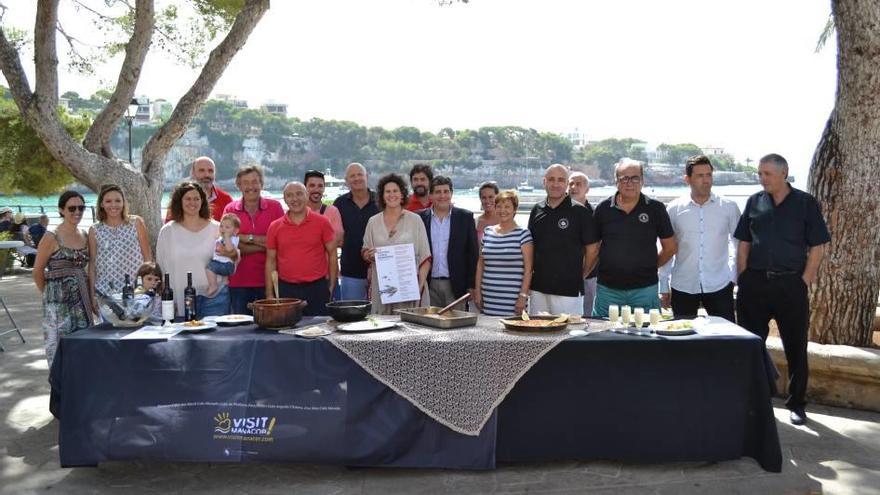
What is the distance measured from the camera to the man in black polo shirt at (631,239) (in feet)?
13.9

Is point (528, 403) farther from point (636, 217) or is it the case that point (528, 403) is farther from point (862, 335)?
point (862, 335)

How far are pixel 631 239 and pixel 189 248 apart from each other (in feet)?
8.84

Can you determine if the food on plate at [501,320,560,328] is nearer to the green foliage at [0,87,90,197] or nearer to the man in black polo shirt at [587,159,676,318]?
the man in black polo shirt at [587,159,676,318]

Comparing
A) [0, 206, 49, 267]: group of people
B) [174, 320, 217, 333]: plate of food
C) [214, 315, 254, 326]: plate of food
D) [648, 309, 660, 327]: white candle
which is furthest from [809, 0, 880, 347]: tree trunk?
[0, 206, 49, 267]: group of people

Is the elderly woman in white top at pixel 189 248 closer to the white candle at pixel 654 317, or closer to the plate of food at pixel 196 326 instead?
the plate of food at pixel 196 326

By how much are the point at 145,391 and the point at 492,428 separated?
1709 mm

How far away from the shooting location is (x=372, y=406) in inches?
137

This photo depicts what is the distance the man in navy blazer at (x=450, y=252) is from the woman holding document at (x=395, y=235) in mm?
216

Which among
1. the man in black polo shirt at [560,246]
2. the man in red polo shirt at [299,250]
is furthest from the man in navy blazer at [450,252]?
the man in red polo shirt at [299,250]

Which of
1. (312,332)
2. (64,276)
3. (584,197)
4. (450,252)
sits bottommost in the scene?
(312,332)

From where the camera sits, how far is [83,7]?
1182 centimetres

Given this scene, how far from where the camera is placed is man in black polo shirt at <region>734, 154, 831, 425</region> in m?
4.16

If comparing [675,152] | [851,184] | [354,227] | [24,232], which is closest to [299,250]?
[354,227]

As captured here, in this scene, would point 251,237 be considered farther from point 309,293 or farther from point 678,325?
point 678,325
